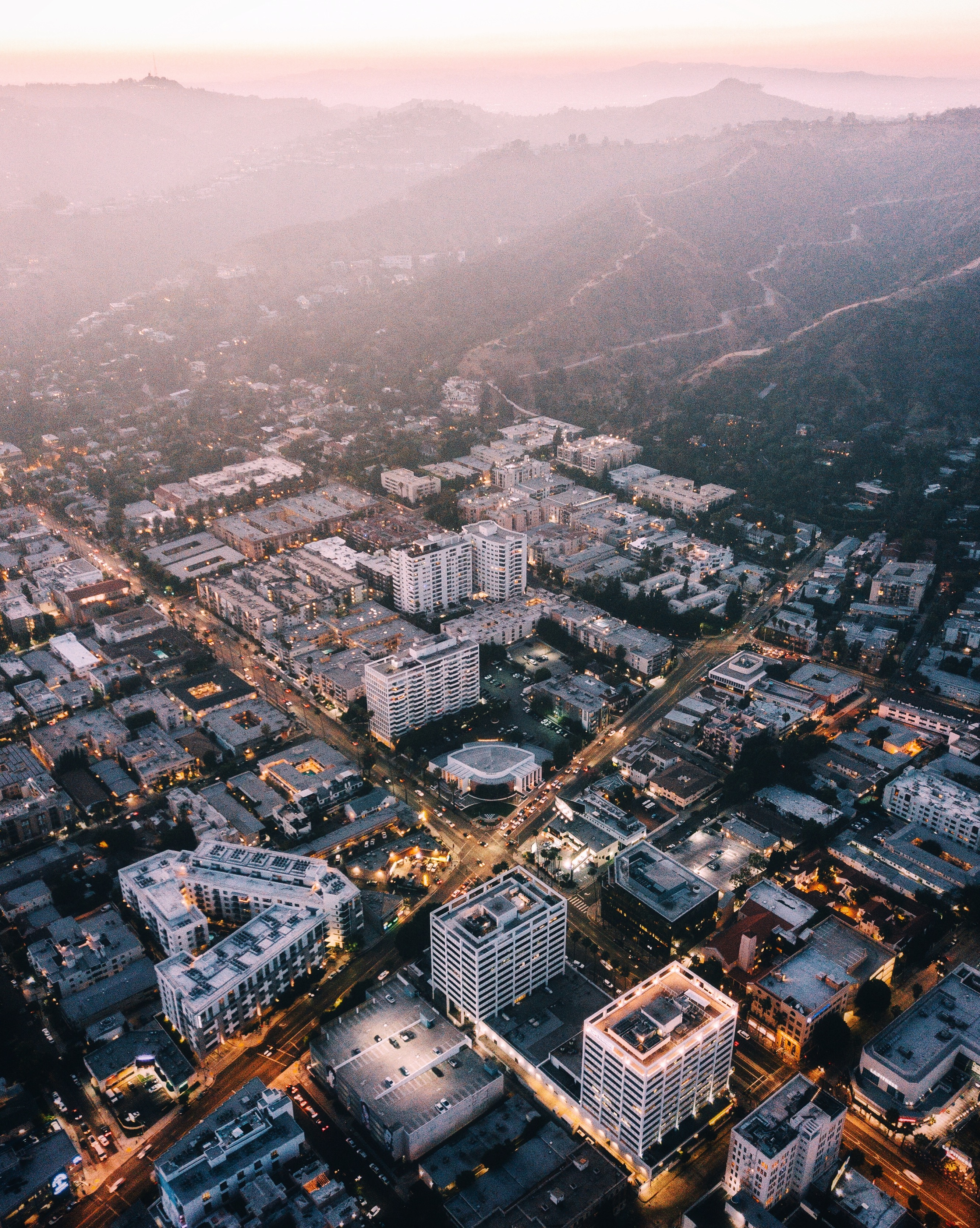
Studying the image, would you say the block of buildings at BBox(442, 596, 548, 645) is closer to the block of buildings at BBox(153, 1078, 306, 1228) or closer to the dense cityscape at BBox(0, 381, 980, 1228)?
the dense cityscape at BBox(0, 381, 980, 1228)

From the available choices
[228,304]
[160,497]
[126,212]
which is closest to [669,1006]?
[160,497]

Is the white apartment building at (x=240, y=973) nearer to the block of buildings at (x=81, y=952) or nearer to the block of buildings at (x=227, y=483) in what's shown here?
the block of buildings at (x=81, y=952)

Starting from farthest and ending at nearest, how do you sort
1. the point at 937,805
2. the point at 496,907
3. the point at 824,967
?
the point at 937,805, the point at 824,967, the point at 496,907

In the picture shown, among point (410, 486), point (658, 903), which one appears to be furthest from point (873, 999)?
point (410, 486)

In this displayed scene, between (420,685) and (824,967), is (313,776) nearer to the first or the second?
(420,685)

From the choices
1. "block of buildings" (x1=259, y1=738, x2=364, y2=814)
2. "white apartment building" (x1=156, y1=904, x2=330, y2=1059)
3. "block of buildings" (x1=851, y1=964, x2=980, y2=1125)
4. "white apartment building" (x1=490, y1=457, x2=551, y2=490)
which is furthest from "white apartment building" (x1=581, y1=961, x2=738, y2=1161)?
"white apartment building" (x1=490, y1=457, x2=551, y2=490)

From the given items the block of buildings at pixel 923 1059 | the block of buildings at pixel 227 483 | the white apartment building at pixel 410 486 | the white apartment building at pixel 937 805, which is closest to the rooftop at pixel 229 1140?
the block of buildings at pixel 923 1059
